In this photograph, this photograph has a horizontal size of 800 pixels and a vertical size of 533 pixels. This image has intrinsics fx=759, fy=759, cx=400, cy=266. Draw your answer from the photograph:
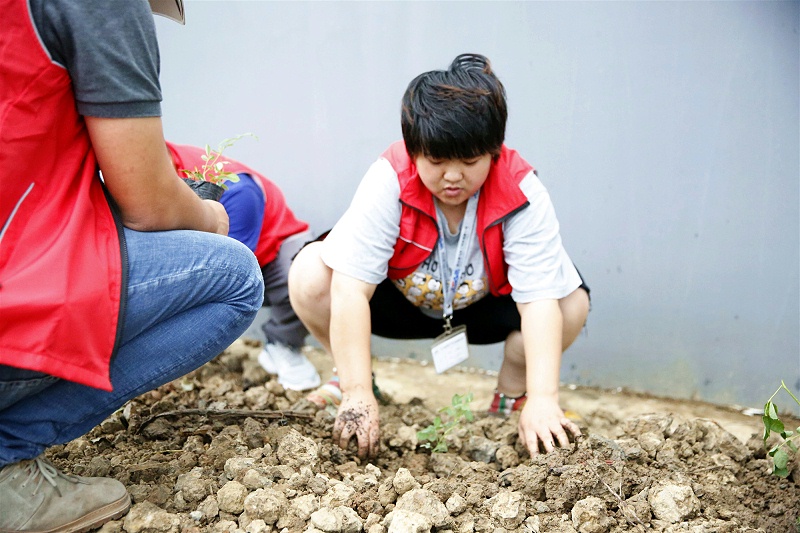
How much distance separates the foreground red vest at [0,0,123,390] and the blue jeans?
0.07 metres

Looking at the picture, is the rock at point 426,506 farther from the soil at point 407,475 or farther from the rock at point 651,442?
the rock at point 651,442

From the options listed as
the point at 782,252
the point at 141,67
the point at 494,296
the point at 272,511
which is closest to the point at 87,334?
the point at 141,67

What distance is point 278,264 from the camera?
3.01m

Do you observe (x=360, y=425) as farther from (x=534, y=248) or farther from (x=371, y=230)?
(x=534, y=248)

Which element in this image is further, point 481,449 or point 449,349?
point 449,349

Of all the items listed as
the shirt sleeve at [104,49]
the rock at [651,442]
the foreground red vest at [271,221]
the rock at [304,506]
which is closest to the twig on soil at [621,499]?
the rock at [651,442]

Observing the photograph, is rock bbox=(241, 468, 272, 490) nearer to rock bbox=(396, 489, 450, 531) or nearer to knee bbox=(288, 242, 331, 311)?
rock bbox=(396, 489, 450, 531)

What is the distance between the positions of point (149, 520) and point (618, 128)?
77.9 inches

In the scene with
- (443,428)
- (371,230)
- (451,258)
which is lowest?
(443,428)

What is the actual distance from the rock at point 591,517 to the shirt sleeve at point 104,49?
1.20 meters

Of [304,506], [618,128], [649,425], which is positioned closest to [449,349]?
[649,425]

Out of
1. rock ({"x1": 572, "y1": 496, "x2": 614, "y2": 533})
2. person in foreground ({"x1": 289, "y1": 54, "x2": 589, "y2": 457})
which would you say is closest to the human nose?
person in foreground ({"x1": 289, "y1": 54, "x2": 589, "y2": 457})

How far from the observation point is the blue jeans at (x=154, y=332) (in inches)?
57.5

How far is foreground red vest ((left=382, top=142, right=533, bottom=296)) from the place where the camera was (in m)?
2.17
